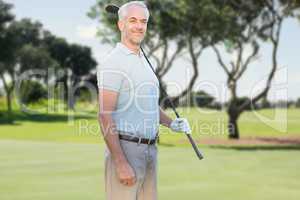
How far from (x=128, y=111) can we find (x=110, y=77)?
1.01 feet

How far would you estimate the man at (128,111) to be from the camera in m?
4.43

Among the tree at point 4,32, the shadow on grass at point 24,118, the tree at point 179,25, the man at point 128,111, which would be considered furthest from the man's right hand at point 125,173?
the tree at point 4,32

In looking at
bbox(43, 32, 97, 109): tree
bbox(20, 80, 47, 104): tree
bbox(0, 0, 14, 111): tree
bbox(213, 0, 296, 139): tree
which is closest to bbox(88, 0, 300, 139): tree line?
bbox(213, 0, 296, 139): tree

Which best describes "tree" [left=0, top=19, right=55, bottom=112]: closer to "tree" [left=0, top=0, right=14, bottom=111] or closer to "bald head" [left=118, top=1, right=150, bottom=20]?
"tree" [left=0, top=0, right=14, bottom=111]

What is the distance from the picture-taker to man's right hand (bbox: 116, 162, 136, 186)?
173 inches

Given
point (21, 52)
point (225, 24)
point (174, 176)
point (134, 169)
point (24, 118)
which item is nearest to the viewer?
point (134, 169)

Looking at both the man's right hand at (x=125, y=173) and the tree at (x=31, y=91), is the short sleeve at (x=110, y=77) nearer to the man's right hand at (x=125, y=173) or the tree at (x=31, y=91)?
the man's right hand at (x=125, y=173)

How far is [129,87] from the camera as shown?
14.9 ft

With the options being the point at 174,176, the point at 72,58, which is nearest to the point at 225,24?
the point at 174,176

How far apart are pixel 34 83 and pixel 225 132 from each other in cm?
4539

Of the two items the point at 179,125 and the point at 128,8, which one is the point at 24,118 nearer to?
the point at 179,125

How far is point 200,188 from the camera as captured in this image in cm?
1190

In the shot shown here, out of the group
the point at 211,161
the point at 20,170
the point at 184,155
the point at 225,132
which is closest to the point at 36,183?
the point at 20,170

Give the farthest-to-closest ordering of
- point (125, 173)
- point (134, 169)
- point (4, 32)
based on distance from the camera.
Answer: point (4, 32) < point (134, 169) < point (125, 173)
